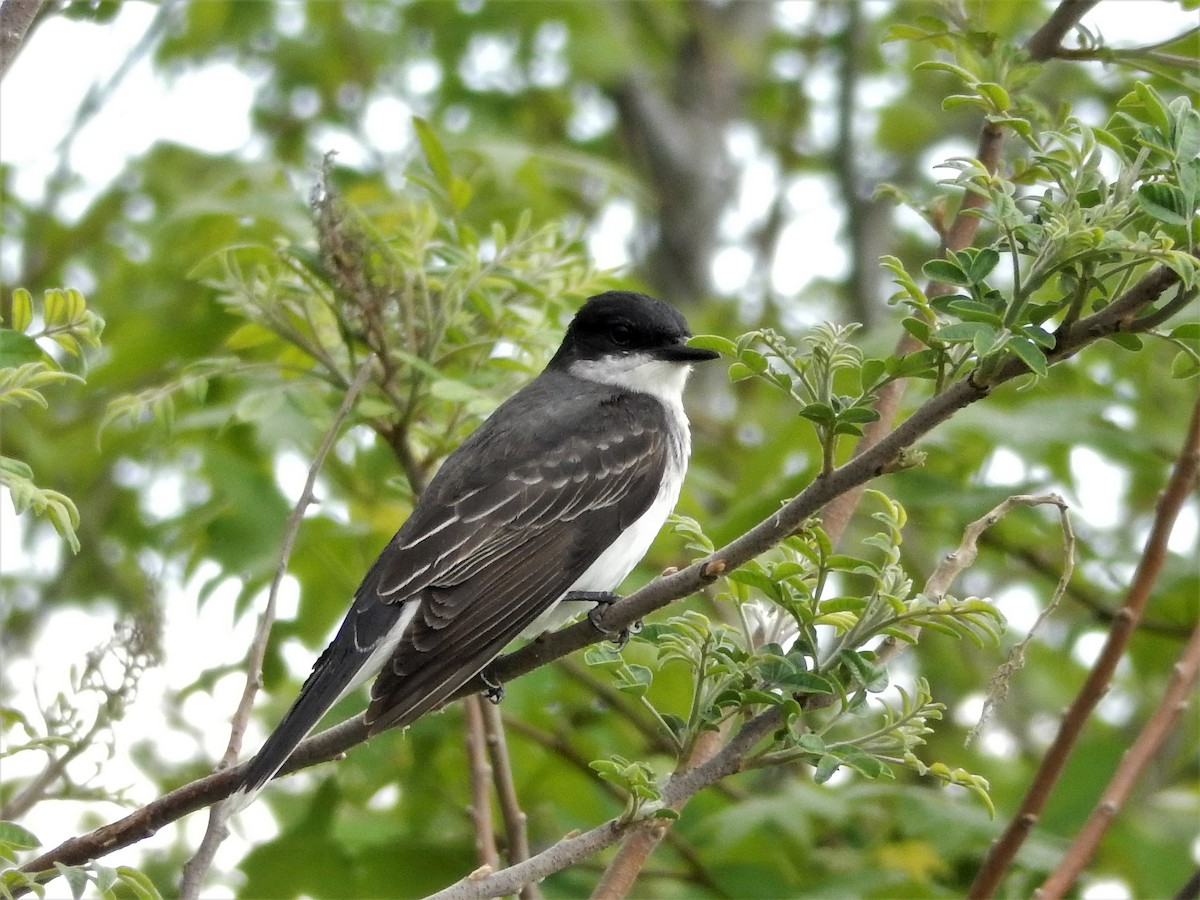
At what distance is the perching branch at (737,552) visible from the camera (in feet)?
8.47

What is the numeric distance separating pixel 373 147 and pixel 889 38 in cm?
513

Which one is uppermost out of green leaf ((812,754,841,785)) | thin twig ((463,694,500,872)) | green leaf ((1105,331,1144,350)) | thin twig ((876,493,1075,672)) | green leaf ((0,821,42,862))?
green leaf ((1105,331,1144,350))

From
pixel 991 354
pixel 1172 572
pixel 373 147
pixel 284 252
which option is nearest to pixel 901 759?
pixel 991 354

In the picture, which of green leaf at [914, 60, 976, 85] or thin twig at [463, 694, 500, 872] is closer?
green leaf at [914, 60, 976, 85]

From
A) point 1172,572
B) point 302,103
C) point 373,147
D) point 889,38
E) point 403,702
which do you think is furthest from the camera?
point 302,103

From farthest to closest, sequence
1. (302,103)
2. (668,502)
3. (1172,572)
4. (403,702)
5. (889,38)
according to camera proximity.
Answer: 1. (302,103)
2. (1172,572)
3. (668,502)
4. (889,38)
5. (403,702)

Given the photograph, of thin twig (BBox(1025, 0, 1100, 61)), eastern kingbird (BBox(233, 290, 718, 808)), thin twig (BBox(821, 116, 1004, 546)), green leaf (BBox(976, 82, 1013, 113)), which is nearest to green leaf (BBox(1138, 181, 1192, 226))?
green leaf (BBox(976, 82, 1013, 113))

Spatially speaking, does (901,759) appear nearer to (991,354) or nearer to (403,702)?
(991,354)

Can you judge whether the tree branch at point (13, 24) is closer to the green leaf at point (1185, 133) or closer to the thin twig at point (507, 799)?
the thin twig at point (507, 799)

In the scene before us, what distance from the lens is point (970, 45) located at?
13.4 feet

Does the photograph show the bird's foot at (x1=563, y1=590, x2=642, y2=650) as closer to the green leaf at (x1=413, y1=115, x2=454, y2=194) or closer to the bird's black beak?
the bird's black beak

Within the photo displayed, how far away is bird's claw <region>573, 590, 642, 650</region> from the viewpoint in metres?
3.25

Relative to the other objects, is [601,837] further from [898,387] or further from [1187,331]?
[898,387]

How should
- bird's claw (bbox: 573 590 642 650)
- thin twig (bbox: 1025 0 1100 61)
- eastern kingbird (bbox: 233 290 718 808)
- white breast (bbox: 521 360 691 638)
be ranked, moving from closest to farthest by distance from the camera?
bird's claw (bbox: 573 590 642 650), eastern kingbird (bbox: 233 290 718 808), thin twig (bbox: 1025 0 1100 61), white breast (bbox: 521 360 691 638)
